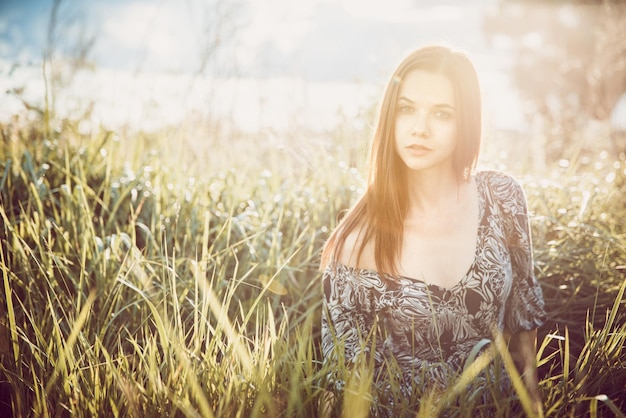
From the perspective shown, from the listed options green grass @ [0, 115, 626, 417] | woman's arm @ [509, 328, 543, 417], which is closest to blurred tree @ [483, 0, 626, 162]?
green grass @ [0, 115, 626, 417]

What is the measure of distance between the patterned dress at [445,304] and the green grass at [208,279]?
0.17 m

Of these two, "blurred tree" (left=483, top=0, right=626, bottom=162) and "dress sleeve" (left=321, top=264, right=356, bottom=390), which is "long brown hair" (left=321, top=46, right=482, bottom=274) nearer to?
"dress sleeve" (left=321, top=264, right=356, bottom=390)

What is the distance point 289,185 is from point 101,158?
111 cm

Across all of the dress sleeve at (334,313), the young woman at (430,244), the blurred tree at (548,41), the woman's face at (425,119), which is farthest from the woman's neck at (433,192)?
the blurred tree at (548,41)

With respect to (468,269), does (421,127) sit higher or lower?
higher

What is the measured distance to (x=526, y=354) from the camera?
188cm

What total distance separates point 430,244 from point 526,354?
0.50m

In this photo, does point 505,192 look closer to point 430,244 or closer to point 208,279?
point 430,244

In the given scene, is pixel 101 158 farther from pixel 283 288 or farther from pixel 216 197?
A: pixel 283 288

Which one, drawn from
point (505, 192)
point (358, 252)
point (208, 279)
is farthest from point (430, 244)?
point (208, 279)

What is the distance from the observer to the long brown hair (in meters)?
1.90

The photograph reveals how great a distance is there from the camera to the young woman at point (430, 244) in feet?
6.17

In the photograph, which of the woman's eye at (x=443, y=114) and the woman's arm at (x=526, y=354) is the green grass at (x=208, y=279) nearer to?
the woman's arm at (x=526, y=354)

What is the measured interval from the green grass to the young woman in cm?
21
